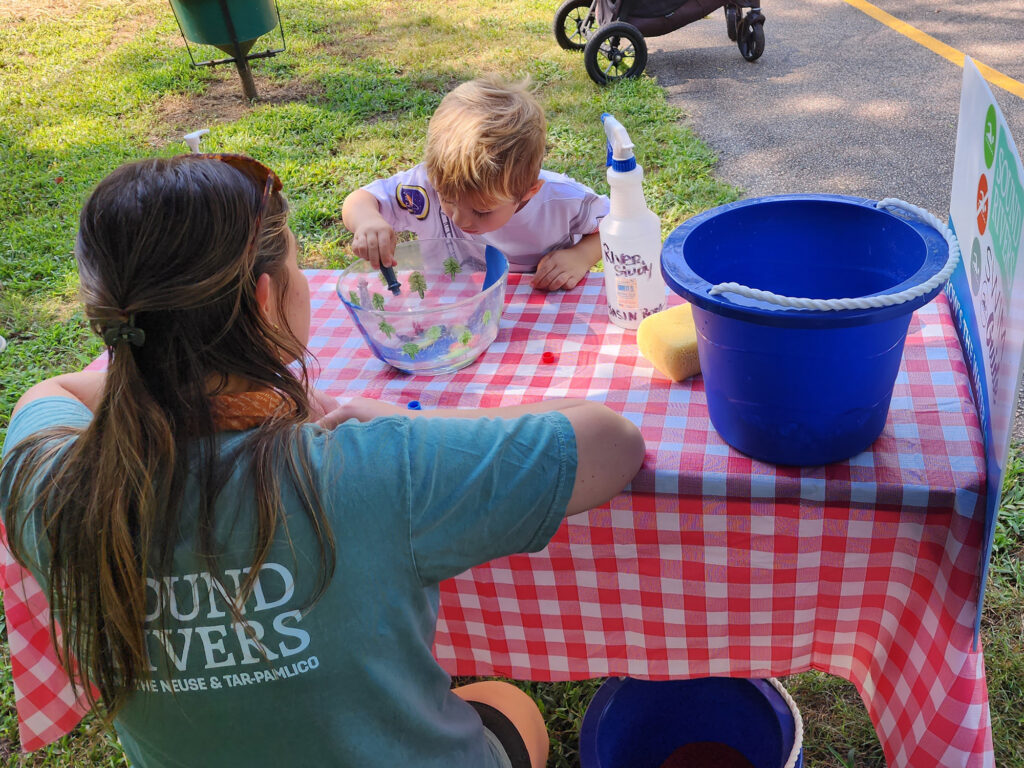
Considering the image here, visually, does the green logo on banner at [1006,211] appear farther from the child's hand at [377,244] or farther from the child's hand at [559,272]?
the child's hand at [377,244]

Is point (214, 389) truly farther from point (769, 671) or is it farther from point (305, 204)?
point (305, 204)

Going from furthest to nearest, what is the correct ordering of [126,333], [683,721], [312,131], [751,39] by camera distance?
1. [751,39]
2. [312,131]
3. [683,721]
4. [126,333]

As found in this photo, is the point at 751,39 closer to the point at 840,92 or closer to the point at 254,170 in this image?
the point at 840,92

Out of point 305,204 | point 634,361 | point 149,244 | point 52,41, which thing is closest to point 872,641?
point 634,361

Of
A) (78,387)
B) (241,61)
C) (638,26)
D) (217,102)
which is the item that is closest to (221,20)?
(241,61)

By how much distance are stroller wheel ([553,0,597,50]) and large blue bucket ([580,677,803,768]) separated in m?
4.58

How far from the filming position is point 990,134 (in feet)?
3.66

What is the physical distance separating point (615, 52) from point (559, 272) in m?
3.81

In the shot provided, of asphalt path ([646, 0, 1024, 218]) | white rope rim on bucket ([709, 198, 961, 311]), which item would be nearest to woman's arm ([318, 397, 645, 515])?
white rope rim on bucket ([709, 198, 961, 311])

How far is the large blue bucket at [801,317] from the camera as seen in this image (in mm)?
982

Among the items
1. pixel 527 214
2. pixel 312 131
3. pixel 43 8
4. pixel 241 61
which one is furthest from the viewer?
pixel 43 8

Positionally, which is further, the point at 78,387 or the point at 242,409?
the point at 78,387

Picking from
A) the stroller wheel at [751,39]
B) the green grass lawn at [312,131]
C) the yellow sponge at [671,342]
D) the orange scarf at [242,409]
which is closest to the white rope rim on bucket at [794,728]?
the green grass lawn at [312,131]

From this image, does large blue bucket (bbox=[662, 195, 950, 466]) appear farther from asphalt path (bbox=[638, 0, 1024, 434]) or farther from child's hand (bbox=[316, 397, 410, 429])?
asphalt path (bbox=[638, 0, 1024, 434])
